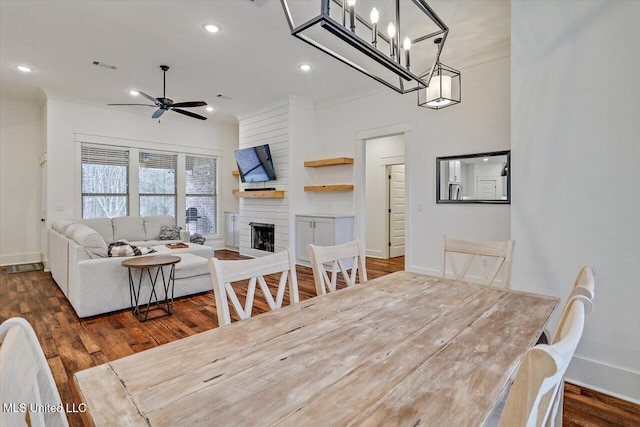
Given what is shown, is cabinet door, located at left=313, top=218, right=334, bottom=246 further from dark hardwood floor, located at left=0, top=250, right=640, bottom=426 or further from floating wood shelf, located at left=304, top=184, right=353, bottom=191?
dark hardwood floor, located at left=0, top=250, right=640, bottom=426

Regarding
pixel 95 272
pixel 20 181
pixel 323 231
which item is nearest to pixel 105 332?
pixel 95 272

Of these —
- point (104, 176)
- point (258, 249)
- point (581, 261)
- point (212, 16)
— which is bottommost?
point (258, 249)

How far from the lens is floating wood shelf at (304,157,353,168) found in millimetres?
5664

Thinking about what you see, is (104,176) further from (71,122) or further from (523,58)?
(523,58)

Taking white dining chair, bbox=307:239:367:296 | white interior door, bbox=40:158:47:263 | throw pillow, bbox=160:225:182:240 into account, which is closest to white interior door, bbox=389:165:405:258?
throw pillow, bbox=160:225:182:240

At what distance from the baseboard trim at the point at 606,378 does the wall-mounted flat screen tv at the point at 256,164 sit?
5.14 metres

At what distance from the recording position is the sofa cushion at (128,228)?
5.98 metres

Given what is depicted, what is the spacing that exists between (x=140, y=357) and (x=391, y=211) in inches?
250

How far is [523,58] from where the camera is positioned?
7.97ft

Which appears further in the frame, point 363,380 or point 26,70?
point 26,70

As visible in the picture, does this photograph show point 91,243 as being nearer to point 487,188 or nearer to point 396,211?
point 487,188

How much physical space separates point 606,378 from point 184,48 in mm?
4971

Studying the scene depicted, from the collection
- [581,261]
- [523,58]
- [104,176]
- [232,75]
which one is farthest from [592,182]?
[104,176]

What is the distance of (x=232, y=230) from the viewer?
7859 mm
